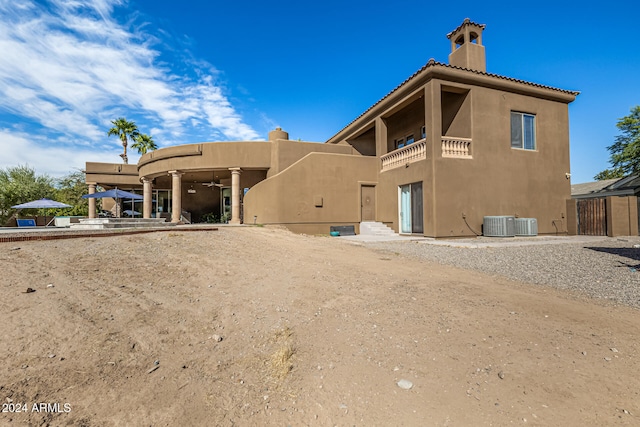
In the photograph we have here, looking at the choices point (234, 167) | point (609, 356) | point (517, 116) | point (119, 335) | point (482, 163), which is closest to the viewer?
point (609, 356)

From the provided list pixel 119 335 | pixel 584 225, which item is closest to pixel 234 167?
pixel 119 335

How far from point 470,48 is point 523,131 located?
4596 mm

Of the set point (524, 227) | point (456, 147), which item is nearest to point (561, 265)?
point (524, 227)

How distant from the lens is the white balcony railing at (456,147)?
39.6 ft

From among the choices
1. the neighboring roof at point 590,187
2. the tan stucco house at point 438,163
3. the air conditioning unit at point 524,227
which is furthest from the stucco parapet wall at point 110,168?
the neighboring roof at point 590,187

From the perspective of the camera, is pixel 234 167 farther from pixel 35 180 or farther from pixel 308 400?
pixel 35 180

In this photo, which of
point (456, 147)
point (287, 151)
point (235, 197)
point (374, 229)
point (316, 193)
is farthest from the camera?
point (235, 197)

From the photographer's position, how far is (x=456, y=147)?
1226 centimetres

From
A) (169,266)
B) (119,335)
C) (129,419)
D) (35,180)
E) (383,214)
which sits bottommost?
(129,419)

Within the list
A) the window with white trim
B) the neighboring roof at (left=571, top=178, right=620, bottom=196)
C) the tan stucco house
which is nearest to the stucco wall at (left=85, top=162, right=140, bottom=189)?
the tan stucco house

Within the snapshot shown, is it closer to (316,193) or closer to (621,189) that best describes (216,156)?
(316,193)

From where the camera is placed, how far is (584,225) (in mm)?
13828

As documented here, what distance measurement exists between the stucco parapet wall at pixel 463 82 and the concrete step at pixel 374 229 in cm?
564

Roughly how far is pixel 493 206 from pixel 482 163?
6.12ft
